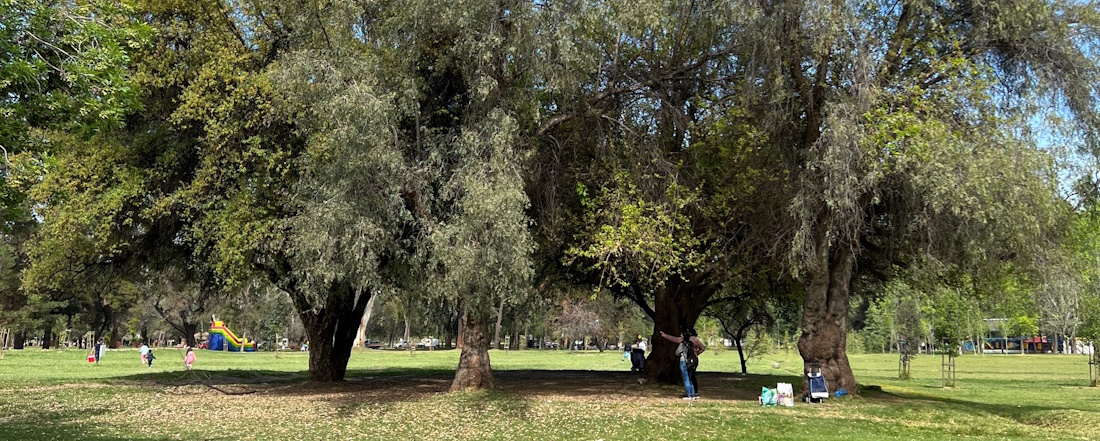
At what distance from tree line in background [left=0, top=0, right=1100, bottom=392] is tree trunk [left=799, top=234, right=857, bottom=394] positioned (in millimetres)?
57

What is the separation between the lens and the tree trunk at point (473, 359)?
58.9ft

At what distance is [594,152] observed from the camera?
18.7 m

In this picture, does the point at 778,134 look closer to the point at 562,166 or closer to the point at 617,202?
the point at 617,202

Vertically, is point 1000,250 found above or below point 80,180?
below

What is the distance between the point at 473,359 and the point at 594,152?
5614 millimetres

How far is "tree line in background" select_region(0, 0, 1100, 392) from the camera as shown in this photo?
1491 cm

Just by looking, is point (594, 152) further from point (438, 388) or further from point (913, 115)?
point (438, 388)

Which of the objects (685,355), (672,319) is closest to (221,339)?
(672,319)

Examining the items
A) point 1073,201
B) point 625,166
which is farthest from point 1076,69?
point 625,166

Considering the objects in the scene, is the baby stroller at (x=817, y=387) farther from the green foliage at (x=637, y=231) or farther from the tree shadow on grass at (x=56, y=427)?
the tree shadow on grass at (x=56, y=427)

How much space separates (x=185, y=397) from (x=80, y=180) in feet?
18.2

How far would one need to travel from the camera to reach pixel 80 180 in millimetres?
17953

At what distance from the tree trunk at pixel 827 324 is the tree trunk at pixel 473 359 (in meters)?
7.11

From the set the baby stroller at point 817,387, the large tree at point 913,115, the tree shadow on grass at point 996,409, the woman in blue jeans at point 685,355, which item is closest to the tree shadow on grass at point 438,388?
the woman in blue jeans at point 685,355
